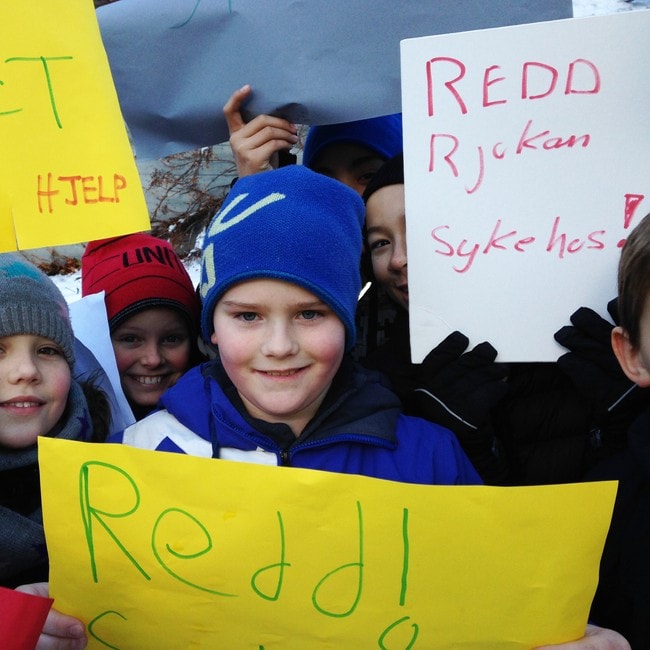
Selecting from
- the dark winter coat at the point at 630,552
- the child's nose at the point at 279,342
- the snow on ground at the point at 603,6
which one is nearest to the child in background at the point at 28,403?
the child's nose at the point at 279,342

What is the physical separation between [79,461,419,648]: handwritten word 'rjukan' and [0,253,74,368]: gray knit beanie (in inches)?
20.9

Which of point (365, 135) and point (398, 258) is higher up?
point (365, 135)

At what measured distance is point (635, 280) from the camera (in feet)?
4.09

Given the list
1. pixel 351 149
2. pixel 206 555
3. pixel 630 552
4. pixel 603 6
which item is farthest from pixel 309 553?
pixel 603 6

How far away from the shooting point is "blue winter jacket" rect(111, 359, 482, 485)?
1372mm

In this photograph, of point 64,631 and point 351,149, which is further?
point 351,149

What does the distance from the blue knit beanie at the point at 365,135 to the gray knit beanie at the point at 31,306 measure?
0.84 m

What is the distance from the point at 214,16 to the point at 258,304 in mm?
764

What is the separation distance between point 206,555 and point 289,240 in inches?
22.9

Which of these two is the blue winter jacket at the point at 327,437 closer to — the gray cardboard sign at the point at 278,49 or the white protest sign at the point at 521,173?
the white protest sign at the point at 521,173

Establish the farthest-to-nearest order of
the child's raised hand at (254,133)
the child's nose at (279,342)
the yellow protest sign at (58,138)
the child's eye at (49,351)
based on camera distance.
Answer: the child's raised hand at (254,133)
the child's eye at (49,351)
the child's nose at (279,342)
the yellow protest sign at (58,138)

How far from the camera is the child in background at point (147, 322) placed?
203 centimetres

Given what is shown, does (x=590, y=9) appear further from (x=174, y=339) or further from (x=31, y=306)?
(x=31, y=306)

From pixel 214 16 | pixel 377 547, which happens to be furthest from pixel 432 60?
pixel 377 547
